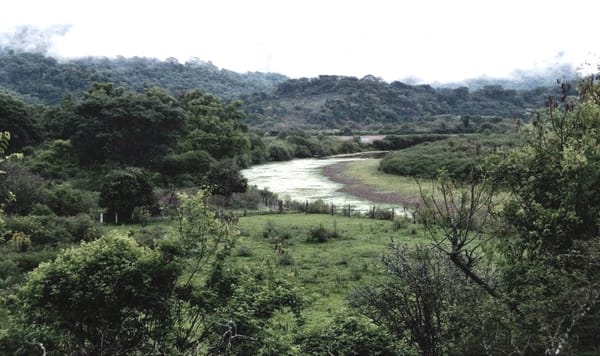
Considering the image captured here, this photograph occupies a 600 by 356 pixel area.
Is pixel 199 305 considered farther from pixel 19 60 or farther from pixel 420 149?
pixel 19 60

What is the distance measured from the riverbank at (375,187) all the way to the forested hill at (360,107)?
3211 inches

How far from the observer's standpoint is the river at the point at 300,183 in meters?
46.6

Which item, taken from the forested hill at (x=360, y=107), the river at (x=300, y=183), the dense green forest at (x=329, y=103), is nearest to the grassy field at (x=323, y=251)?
the river at (x=300, y=183)

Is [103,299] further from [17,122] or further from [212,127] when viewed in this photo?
[212,127]

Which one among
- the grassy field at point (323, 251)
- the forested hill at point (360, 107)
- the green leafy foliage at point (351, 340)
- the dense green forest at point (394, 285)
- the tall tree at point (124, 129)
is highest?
the forested hill at point (360, 107)

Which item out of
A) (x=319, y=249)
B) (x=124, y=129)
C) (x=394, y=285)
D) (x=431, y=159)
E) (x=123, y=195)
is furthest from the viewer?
(x=431, y=159)

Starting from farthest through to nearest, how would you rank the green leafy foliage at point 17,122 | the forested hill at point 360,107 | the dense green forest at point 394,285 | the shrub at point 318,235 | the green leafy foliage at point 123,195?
the forested hill at point 360,107 → the green leafy foliage at point 17,122 → the green leafy foliage at point 123,195 → the shrub at point 318,235 → the dense green forest at point 394,285

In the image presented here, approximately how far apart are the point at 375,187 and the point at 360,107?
408 ft

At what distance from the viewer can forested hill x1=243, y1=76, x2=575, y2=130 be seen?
165 m

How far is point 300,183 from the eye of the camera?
58.5 metres

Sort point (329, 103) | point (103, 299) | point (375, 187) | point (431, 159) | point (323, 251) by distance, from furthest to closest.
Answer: point (329, 103) → point (431, 159) → point (375, 187) → point (323, 251) → point (103, 299)

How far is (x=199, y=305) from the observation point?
10.1 metres

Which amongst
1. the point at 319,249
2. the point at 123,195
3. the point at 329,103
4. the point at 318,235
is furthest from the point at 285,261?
the point at 329,103

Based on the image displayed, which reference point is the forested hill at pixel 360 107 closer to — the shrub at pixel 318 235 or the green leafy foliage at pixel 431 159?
the green leafy foliage at pixel 431 159
